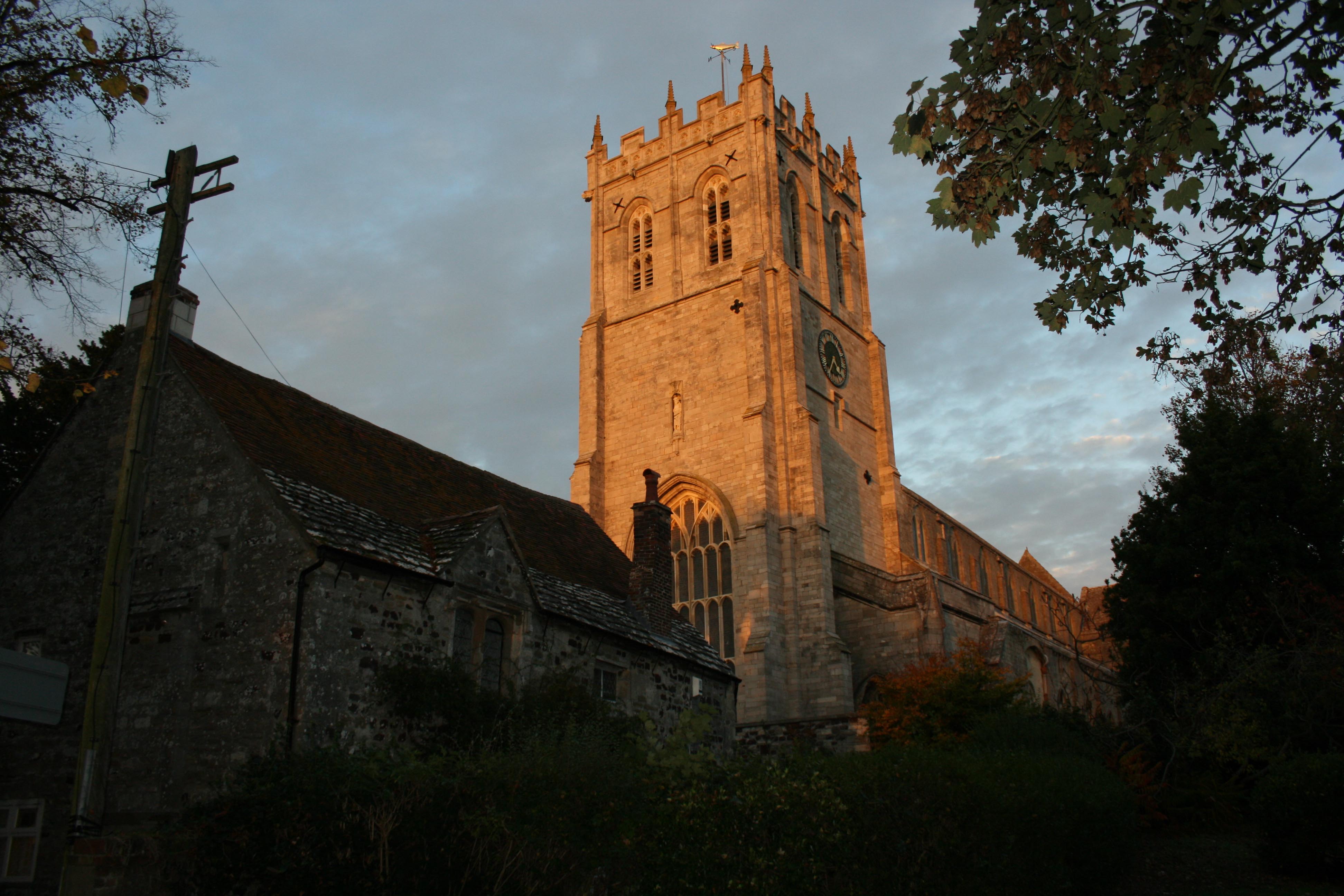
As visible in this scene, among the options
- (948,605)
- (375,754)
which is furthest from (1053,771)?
(948,605)

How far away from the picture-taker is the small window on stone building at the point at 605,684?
16.1m

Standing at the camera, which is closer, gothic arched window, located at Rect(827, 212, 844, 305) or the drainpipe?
the drainpipe

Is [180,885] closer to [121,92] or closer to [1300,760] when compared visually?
[121,92]

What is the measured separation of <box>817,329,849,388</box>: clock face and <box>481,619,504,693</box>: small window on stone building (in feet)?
76.2

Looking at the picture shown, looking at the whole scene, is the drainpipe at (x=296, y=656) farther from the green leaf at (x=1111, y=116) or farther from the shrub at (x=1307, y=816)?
the shrub at (x=1307, y=816)

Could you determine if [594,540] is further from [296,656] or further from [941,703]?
[296,656]

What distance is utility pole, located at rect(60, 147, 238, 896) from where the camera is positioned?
29.9ft

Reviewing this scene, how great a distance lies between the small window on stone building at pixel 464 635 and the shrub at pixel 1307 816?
461 inches

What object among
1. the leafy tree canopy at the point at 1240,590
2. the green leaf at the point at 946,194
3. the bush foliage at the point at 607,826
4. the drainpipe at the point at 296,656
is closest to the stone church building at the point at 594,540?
the drainpipe at the point at 296,656

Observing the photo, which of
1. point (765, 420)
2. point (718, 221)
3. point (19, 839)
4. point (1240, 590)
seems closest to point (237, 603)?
point (19, 839)

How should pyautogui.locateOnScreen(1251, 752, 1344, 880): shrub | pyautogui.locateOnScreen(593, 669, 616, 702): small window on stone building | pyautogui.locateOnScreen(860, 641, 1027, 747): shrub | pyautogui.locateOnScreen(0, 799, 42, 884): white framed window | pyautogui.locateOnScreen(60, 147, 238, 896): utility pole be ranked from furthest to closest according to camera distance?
pyautogui.locateOnScreen(860, 641, 1027, 747): shrub → pyautogui.locateOnScreen(593, 669, 616, 702): small window on stone building → pyautogui.locateOnScreen(1251, 752, 1344, 880): shrub → pyautogui.locateOnScreen(0, 799, 42, 884): white framed window → pyautogui.locateOnScreen(60, 147, 238, 896): utility pole

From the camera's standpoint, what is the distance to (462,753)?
11.0m

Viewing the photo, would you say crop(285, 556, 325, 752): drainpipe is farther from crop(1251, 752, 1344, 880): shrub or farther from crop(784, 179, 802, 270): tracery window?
crop(784, 179, 802, 270): tracery window

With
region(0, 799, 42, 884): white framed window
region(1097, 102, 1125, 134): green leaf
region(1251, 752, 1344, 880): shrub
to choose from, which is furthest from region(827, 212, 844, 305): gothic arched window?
region(1097, 102, 1125, 134): green leaf
